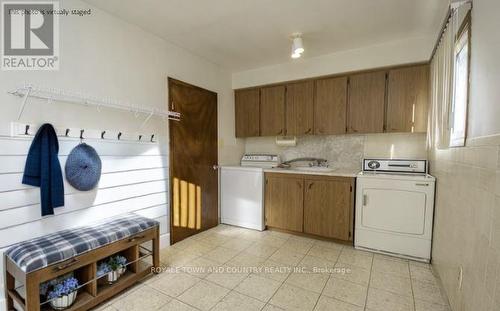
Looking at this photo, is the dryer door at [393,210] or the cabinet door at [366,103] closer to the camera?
the dryer door at [393,210]

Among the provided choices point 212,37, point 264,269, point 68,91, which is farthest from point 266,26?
point 264,269

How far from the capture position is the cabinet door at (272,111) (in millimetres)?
3402

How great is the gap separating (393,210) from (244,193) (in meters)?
1.84

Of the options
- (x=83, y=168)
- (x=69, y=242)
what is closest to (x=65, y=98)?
(x=83, y=168)

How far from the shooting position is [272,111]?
137 inches

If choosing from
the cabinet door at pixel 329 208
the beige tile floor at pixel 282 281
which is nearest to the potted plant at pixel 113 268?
the beige tile floor at pixel 282 281

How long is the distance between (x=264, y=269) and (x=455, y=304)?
1416 millimetres

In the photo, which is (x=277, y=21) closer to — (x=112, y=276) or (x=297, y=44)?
(x=297, y=44)

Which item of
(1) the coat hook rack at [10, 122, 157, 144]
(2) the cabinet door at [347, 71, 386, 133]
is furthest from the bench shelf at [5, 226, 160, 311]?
(2) the cabinet door at [347, 71, 386, 133]

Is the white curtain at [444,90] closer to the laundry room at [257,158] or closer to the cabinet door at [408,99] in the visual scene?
the laundry room at [257,158]

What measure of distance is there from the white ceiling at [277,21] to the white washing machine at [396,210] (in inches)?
57.6

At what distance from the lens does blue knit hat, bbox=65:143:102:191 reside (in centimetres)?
181

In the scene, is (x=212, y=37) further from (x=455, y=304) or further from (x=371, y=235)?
(x=455, y=304)

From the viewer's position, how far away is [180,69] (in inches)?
111
